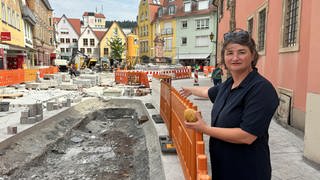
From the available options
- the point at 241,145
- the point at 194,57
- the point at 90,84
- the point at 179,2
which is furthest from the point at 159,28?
the point at 241,145

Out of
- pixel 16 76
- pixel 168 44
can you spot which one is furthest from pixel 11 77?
pixel 168 44

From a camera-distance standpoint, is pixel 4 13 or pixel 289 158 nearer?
pixel 289 158

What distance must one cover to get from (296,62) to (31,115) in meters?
7.54

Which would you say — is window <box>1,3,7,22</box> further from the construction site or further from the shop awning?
the shop awning

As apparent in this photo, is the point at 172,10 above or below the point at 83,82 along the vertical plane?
above

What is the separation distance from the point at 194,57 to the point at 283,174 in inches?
1763

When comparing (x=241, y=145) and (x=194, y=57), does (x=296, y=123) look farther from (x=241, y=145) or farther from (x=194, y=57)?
(x=194, y=57)

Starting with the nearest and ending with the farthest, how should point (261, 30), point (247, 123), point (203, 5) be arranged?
1. point (247, 123)
2. point (261, 30)
3. point (203, 5)

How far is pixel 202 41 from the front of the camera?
47625 millimetres

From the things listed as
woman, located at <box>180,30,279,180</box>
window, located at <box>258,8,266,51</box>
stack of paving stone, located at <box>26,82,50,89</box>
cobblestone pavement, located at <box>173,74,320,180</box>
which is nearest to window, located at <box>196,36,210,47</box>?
stack of paving stone, located at <box>26,82,50,89</box>

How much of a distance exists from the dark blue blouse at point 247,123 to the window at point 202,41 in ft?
151

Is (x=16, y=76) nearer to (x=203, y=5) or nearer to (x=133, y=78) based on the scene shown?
(x=133, y=78)

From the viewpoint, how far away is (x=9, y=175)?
17.6 feet

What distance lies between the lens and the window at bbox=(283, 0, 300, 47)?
7.44m
